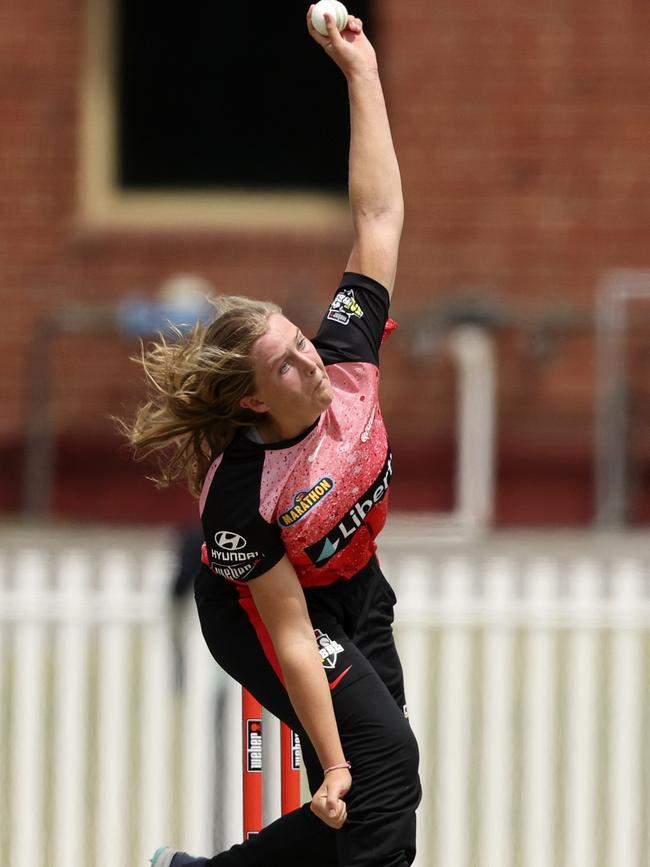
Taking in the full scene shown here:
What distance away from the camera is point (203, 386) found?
11.1 feet

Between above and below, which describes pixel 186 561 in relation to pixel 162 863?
above

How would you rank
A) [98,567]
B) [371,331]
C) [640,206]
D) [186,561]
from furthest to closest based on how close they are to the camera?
[640,206] < [98,567] < [186,561] < [371,331]

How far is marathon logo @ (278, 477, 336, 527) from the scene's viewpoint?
3365 mm

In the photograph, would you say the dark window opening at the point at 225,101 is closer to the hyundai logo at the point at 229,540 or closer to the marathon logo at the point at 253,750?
the marathon logo at the point at 253,750

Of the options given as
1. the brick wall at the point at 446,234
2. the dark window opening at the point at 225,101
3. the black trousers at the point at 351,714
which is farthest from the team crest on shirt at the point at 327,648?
the dark window opening at the point at 225,101

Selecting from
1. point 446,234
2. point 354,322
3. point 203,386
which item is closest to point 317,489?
point 203,386

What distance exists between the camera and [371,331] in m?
3.63

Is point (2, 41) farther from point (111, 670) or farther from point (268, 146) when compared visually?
point (111, 670)

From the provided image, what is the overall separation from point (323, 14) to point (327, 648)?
1.38 meters

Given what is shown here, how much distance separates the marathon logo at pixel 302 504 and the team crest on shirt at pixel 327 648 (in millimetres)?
265

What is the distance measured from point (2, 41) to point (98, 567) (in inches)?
274

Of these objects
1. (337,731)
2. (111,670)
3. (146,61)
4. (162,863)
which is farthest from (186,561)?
(146,61)

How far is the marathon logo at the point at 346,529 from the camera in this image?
3.41m

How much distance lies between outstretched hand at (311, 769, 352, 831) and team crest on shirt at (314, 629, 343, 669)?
23 centimetres
